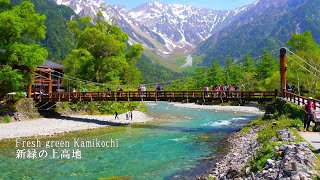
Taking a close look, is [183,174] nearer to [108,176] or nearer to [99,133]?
[108,176]

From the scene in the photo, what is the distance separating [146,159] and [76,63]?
35081 mm

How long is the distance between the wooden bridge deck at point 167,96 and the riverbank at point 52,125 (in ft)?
8.19

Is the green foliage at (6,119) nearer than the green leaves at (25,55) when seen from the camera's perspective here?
Yes

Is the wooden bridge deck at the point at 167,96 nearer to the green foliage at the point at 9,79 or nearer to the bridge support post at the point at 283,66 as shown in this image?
the bridge support post at the point at 283,66

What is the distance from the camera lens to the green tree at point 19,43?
99.6ft

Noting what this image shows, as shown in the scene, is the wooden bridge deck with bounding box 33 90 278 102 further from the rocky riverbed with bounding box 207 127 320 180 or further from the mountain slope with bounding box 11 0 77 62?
the mountain slope with bounding box 11 0 77 62

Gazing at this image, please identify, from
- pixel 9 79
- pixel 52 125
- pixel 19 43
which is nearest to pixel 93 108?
pixel 52 125

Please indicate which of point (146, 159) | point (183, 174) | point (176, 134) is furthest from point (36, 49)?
point (183, 174)

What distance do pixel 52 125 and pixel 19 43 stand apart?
29.7ft

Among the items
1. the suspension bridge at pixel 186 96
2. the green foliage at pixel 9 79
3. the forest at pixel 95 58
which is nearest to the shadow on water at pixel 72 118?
the suspension bridge at pixel 186 96

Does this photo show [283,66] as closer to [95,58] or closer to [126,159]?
[126,159]

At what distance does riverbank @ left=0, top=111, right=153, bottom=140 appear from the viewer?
84.4 ft

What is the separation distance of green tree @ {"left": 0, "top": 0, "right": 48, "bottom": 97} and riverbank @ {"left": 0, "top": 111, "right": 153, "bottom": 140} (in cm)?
424

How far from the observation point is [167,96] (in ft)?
109
